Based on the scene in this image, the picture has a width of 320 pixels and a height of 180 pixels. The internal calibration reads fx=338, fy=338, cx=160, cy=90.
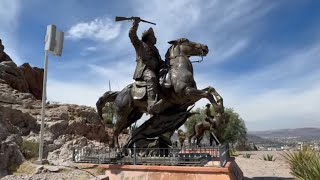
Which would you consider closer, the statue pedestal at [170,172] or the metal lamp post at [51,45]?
the statue pedestal at [170,172]

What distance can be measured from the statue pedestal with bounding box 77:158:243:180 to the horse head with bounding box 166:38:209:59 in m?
3.44

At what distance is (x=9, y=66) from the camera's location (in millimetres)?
26906

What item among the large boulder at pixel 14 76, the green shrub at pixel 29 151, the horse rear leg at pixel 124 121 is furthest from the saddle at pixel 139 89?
the large boulder at pixel 14 76

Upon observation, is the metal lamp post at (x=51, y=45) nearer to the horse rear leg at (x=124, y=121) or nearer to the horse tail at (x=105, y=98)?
the horse tail at (x=105, y=98)

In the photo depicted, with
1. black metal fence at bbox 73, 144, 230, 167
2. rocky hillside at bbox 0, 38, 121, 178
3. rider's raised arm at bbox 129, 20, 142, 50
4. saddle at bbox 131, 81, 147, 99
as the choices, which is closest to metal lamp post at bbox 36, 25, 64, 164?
black metal fence at bbox 73, 144, 230, 167

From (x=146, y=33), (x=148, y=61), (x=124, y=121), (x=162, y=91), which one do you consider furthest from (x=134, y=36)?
(x=124, y=121)

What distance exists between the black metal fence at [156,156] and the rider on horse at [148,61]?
4.09 ft

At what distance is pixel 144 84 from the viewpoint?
32.8 feet

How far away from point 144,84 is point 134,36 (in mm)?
1479

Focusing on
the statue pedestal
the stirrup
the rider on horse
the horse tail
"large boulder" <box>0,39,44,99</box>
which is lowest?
the statue pedestal

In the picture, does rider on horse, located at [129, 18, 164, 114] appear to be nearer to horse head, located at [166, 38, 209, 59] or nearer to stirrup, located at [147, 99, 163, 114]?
stirrup, located at [147, 99, 163, 114]

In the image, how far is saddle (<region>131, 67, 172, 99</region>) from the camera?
9.85m

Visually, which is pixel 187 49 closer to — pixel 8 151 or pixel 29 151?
pixel 8 151

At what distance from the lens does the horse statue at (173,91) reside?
9.38 metres
